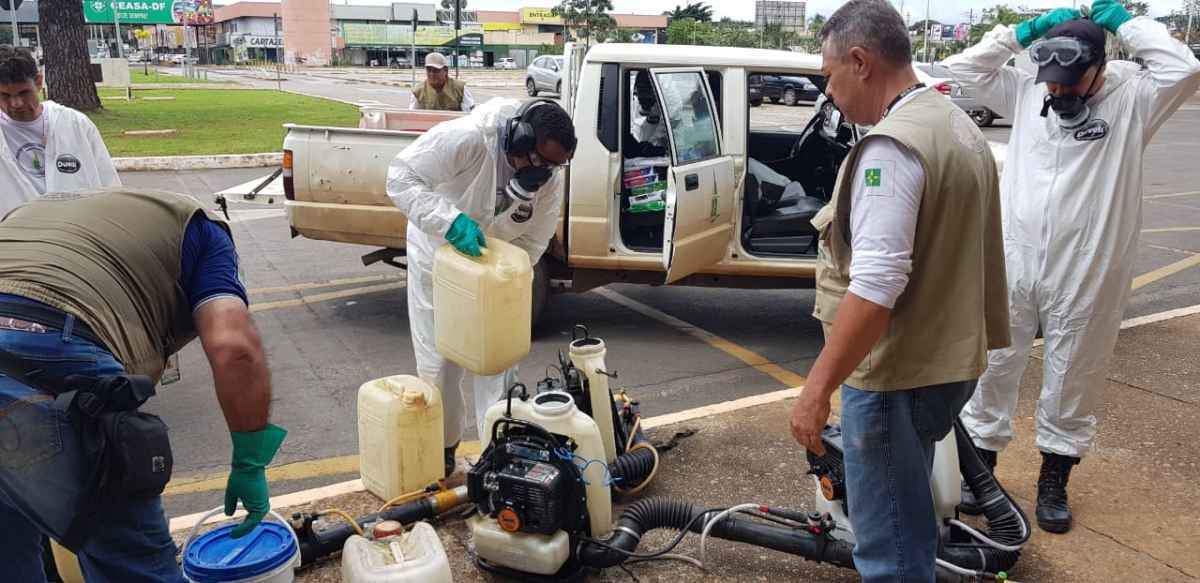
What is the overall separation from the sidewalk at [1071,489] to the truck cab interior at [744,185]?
190cm

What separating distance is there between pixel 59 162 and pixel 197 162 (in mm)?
11018

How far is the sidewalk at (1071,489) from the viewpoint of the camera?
137 inches

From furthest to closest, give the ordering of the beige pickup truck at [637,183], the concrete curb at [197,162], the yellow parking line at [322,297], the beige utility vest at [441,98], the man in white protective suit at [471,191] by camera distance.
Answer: the concrete curb at [197,162]
the beige utility vest at [441,98]
the yellow parking line at [322,297]
the beige pickup truck at [637,183]
the man in white protective suit at [471,191]

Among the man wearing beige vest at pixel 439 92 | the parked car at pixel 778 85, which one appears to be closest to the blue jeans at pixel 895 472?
the parked car at pixel 778 85

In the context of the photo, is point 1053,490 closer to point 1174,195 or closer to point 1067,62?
point 1067,62

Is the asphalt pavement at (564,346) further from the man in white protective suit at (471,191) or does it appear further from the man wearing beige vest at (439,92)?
→ the man wearing beige vest at (439,92)

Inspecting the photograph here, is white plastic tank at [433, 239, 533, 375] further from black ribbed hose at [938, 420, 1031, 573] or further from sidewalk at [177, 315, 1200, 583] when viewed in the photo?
black ribbed hose at [938, 420, 1031, 573]

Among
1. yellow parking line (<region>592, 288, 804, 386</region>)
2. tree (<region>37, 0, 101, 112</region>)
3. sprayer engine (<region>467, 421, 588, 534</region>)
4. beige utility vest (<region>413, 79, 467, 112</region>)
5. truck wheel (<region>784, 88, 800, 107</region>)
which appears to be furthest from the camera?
tree (<region>37, 0, 101, 112</region>)

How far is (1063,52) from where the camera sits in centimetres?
359

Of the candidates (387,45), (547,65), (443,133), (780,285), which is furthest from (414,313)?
(387,45)

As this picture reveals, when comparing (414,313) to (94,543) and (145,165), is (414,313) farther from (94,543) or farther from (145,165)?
(145,165)

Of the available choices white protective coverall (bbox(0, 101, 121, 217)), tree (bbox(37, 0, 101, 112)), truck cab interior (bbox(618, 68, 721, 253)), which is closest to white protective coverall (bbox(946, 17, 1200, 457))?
truck cab interior (bbox(618, 68, 721, 253))

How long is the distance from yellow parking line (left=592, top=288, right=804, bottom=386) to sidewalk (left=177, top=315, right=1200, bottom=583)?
2.84 ft

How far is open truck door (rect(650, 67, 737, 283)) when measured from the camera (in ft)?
18.7
